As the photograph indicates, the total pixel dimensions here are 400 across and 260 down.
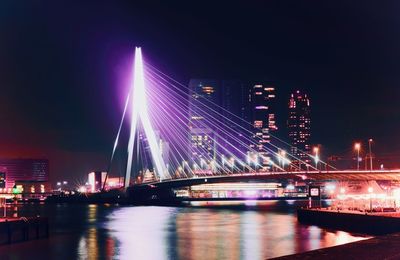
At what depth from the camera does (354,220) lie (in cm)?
3897

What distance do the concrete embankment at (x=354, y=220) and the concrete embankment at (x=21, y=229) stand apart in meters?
19.3

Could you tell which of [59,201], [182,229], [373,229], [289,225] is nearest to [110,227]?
[182,229]

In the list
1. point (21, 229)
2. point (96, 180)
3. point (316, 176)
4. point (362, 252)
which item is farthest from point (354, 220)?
point (96, 180)

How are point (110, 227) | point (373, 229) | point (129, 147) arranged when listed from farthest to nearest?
1. point (129, 147)
2. point (110, 227)
3. point (373, 229)

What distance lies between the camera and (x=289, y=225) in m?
47.6

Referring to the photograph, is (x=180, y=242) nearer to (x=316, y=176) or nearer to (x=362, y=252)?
(x=362, y=252)

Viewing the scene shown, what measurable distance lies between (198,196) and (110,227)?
4045 inches

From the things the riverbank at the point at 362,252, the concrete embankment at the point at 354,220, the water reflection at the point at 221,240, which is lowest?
the water reflection at the point at 221,240

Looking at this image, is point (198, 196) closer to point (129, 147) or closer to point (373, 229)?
point (129, 147)

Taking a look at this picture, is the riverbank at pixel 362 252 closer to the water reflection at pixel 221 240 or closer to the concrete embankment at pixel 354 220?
the water reflection at pixel 221 240

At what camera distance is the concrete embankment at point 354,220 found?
3391cm

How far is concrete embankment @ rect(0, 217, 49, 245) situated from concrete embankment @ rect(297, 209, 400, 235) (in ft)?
63.2

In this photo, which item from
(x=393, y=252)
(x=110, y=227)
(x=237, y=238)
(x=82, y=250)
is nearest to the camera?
(x=393, y=252)

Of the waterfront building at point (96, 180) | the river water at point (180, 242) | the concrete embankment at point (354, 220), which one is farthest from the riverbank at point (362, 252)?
the waterfront building at point (96, 180)
